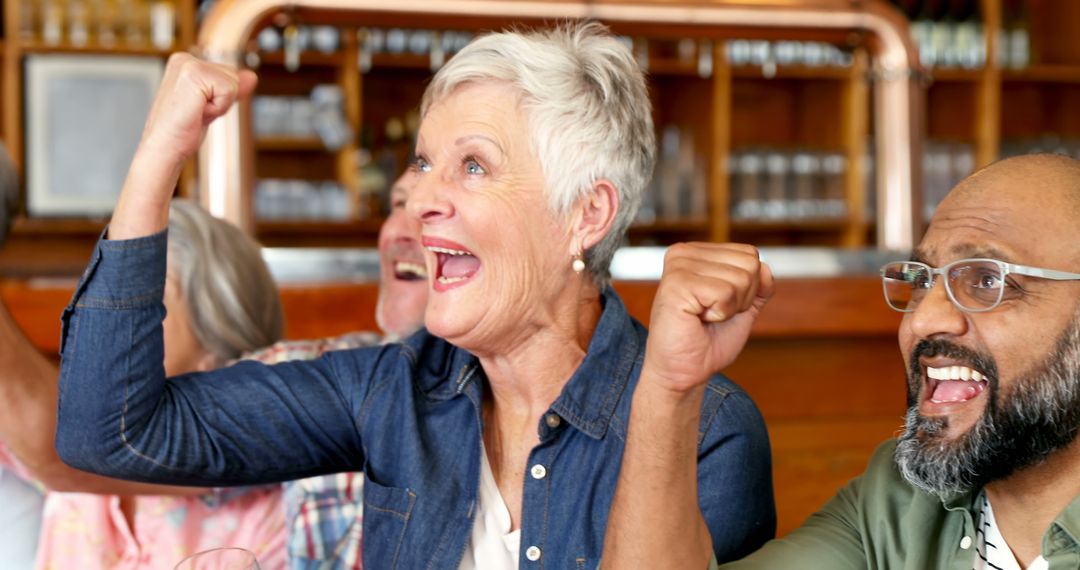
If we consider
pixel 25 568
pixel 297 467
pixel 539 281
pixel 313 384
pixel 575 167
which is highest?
pixel 575 167

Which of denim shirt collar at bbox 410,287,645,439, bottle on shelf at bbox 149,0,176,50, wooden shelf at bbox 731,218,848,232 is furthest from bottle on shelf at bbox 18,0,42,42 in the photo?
denim shirt collar at bbox 410,287,645,439

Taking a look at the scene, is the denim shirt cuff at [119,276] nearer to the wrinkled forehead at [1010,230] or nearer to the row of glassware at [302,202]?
the wrinkled forehead at [1010,230]

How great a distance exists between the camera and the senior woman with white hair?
1.28m

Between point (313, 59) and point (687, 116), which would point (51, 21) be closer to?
point (313, 59)

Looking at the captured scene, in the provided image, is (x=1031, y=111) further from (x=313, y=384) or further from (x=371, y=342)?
(x=313, y=384)

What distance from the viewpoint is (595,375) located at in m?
1.37

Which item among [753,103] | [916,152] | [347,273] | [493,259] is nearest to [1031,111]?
[753,103]

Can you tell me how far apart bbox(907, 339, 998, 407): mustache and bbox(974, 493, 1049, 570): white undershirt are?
143mm

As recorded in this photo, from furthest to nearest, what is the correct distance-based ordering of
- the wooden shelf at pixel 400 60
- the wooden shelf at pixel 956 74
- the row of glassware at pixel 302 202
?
the wooden shelf at pixel 956 74 → the wooden shelf at pixel 400 60 → the row of glassware at pixel 302 202

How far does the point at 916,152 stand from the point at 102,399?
2.11 m

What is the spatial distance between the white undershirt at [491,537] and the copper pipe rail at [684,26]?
1280 mm

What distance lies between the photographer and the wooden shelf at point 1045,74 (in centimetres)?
536

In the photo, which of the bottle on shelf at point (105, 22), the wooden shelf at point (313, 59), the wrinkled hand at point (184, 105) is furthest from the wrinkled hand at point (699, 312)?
the bottle on shelf at point (105, 22)

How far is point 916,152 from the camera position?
9.20 ft
